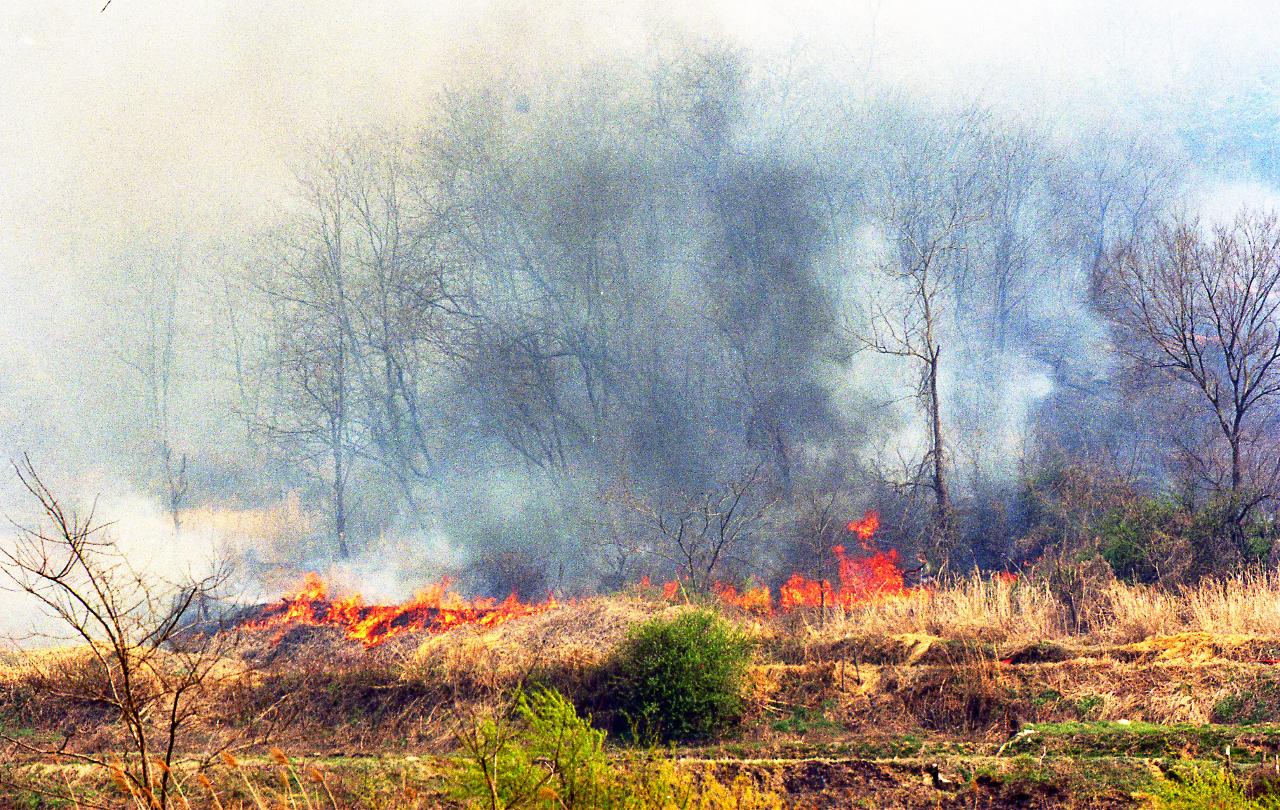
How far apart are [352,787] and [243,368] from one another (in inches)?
1169

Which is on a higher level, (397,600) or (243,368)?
(243,368)

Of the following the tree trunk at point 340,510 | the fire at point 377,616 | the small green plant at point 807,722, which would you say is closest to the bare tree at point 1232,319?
the small green plant at point 807,722

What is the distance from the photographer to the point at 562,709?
22.4 ft

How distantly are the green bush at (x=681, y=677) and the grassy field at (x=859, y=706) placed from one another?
0.87 ft

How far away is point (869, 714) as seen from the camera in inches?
521

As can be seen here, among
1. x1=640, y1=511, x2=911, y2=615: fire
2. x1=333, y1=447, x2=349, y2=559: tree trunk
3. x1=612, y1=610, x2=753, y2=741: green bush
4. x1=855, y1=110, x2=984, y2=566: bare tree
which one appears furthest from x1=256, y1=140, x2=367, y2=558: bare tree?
x1=612, y1=610, x2=753, y2=741: green bush

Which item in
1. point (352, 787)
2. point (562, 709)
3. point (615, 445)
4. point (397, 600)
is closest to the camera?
point (562, 709)

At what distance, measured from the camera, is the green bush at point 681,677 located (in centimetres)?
1317

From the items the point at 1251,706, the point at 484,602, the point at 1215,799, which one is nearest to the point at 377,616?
the point at 484,602

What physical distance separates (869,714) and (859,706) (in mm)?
216

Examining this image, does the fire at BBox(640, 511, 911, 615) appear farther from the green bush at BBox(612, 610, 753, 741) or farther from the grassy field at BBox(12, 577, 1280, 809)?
the green bush at BBox(612, 610, 753, 741)

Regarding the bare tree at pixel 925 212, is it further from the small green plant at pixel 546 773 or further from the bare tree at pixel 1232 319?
the small green plant at pixel 546 773

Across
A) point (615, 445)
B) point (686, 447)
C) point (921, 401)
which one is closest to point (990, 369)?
point (921, 401)

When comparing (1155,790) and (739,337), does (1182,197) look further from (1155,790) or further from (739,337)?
(1155,790)
